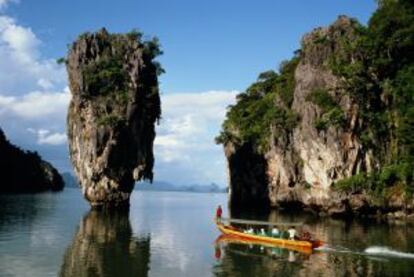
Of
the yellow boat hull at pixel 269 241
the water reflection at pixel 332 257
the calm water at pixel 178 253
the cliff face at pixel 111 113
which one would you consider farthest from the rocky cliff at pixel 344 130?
the yellow boat hull at pixel 269 241

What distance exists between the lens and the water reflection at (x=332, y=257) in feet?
100

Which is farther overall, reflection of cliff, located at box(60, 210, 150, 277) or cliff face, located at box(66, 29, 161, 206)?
cliff face, located at box(66, 29, 161, 206)

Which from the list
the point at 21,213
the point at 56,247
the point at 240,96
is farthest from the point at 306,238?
the point at 240,96

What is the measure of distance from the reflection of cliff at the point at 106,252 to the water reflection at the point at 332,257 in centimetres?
481

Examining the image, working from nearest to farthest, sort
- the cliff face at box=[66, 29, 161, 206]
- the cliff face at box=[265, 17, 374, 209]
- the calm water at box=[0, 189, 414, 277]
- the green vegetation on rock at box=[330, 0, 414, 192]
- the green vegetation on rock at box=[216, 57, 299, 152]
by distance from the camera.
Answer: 1. the calm water at box=[0, 189, 414, 277]
2. the green vegetation on rock at box=[330, 0, 414, 192]
3. the cliff face at box=[265, 17, 374, 209]
4. the cliff face at box=[66, 29, 161, 206]
5. the green vegetation on rock at box=[216, 57, 299, 152]

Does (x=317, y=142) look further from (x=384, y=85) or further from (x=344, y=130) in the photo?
(x=384, y=85)

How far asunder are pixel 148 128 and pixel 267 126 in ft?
62.9

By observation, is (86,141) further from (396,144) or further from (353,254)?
(353,254)

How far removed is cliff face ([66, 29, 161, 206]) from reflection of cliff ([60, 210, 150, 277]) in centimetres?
1901

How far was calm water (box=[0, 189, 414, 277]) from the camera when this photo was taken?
98.9ft

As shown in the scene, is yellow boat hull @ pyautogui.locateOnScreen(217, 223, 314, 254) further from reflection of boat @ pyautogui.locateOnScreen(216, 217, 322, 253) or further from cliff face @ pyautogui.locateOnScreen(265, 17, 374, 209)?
cliff face @ pyautogui.locateOnScreen(265, 17, 374, 209)

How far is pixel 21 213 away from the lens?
6594cm

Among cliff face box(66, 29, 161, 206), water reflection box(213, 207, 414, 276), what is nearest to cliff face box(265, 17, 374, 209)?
water reflection box(213, 207, 414, 276)

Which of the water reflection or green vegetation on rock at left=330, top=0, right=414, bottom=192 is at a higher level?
green vegetation on rock at left=330, top=0, right=414, bottom=192
